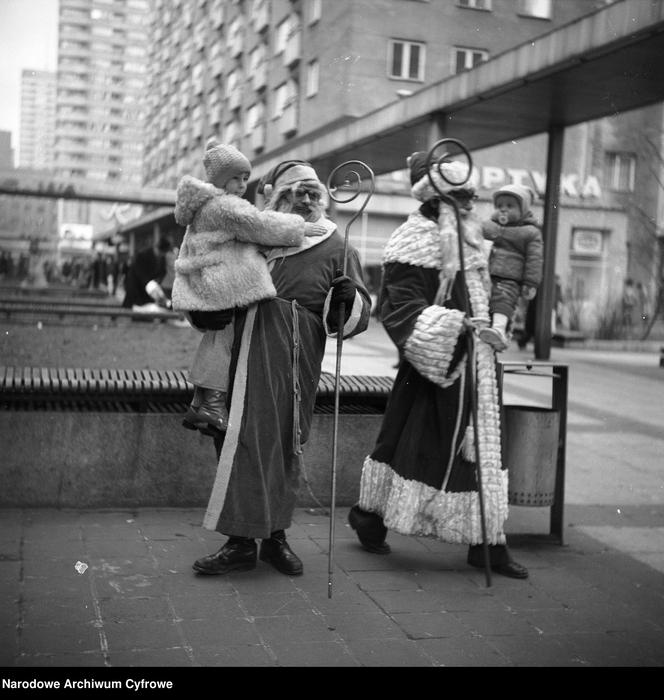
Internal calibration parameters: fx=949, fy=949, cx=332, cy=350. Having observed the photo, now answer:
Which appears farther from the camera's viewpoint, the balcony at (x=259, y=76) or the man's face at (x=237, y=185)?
the balcony at (x=259, y=76)

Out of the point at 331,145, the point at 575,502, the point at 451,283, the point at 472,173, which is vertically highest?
the point at 331,145

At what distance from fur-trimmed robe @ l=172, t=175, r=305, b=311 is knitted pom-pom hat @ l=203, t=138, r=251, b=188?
0.22 ft

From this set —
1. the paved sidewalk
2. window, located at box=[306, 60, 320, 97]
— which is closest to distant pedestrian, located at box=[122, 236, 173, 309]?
window, located at box=[306, 60, 320, 97]

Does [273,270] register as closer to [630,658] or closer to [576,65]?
[630,658]

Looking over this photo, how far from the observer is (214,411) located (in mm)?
4109

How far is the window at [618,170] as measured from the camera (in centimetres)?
2952

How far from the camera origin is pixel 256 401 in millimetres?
4062

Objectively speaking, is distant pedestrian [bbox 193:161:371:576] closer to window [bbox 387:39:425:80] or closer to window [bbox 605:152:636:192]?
window [bbox 387:39:425:80]

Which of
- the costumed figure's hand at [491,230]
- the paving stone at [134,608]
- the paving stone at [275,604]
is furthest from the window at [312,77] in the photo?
the paving stone at [134,608]

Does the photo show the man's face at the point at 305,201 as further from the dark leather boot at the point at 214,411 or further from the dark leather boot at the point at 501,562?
the dark leather boot at the point at 501,562

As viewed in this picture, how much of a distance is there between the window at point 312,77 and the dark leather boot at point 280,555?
11.0 metres
